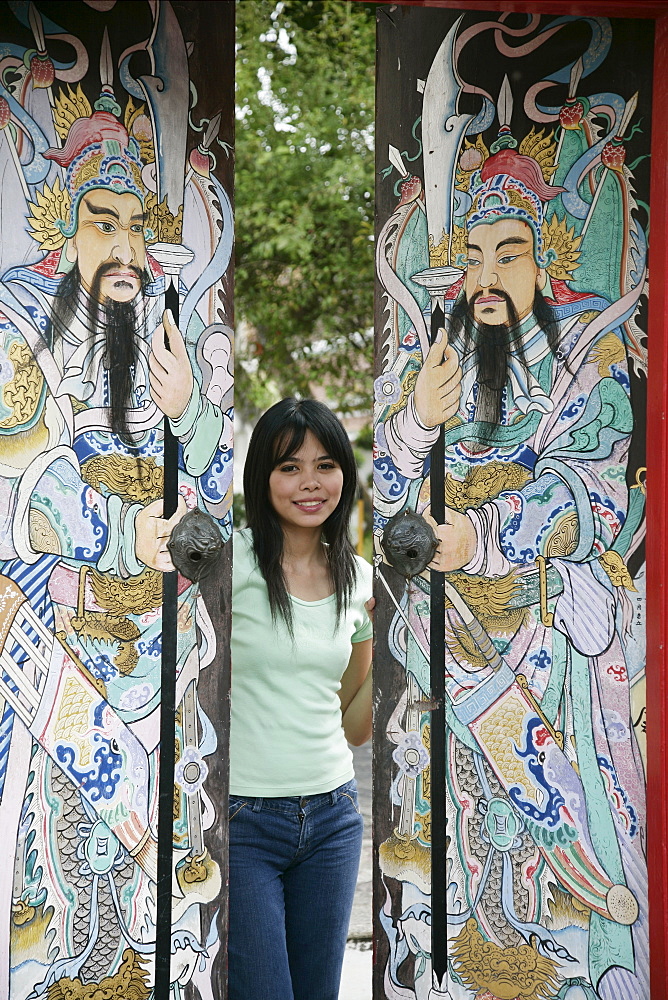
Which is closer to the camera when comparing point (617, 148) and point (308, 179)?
point (617, 148)

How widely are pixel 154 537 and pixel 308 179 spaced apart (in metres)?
4.36

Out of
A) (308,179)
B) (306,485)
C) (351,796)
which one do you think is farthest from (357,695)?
(308,179)

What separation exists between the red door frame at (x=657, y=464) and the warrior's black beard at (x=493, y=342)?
214 millimetres

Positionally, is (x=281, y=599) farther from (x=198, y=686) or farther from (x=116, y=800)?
(x=116, y=800)

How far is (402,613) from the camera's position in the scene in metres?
2.01

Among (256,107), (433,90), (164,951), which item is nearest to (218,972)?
(164,951)

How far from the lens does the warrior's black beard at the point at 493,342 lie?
202 cm

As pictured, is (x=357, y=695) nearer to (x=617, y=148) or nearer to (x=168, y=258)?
(x=168, y=258)

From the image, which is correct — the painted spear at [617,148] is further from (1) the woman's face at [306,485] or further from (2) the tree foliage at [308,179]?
(2) the tree foliage at [308,179]

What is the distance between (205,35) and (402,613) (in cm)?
125

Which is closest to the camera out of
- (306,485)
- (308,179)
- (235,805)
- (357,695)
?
(235,805)

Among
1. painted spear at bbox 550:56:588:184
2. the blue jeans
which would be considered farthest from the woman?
painted spear at bbox 550:56:588:184

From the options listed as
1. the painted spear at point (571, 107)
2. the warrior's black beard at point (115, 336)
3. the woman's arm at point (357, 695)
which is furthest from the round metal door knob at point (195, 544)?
the painted spear at point (571, 107)

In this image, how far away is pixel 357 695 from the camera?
2438 mm
